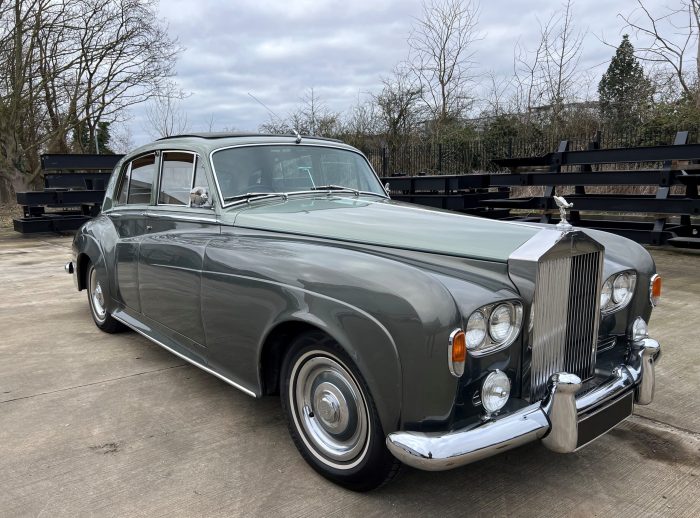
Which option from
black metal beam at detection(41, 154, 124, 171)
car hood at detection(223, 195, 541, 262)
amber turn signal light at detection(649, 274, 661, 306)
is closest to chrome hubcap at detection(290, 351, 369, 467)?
car hood at detection(223, 195, 541, 262)

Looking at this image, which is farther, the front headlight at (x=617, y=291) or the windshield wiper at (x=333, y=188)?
the windshield wiper at (x=333, y=188)

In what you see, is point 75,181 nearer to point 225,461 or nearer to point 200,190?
point 200,190

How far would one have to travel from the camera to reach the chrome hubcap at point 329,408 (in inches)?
93.8

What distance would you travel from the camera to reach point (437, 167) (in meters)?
16.4

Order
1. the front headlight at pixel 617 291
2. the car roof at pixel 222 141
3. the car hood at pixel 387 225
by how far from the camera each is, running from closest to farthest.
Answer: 1. the car hood at pixel 387 225
2. the front headlight at pixel 617 291
3. the car roof at pixel 222 141

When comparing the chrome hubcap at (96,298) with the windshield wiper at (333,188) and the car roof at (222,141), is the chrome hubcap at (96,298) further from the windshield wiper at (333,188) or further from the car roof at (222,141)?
the windshield wiper at (333,188)

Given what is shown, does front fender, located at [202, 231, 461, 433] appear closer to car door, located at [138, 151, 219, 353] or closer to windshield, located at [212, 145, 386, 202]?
car door, located at [138, 151, 219, 353]

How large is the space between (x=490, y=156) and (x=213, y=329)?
46.0 feet

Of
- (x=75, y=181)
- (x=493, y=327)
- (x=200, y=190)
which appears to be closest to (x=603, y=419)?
(x=493, y=327)

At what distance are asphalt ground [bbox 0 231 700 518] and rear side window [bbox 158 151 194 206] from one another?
4.27 ft

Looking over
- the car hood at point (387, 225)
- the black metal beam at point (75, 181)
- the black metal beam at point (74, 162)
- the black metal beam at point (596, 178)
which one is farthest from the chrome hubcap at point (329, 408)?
the black metal beam at point (74, 162)

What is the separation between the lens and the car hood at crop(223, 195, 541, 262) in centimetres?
248

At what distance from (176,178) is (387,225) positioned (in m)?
1.82

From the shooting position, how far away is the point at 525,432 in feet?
6.76
